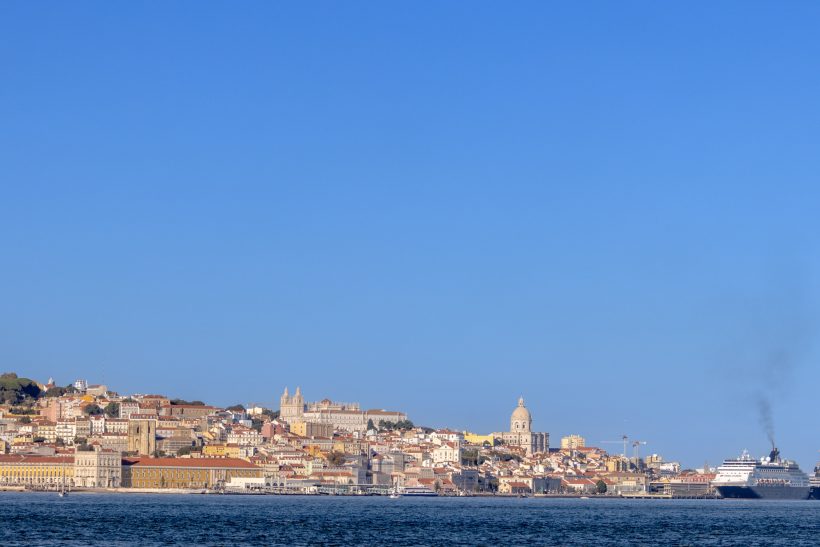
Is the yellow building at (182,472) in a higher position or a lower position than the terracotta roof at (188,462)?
lower

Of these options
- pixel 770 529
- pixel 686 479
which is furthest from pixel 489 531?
pixel 686 479

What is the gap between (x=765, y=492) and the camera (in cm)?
13512

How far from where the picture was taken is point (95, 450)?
12112 cm

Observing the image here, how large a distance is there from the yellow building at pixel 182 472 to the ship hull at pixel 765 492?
1598 inches

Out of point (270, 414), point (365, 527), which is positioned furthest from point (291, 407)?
point (365, 527)

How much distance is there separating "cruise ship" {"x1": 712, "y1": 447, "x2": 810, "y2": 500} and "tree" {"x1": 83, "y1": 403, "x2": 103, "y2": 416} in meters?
59.0

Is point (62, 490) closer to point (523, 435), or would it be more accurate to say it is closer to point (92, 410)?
point (92, 410)

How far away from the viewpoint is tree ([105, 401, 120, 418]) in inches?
6171

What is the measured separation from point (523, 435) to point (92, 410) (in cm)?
5500

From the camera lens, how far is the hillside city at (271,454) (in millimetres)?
122062

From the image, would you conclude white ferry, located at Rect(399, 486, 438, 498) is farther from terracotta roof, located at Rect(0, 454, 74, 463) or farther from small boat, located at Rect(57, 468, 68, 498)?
small boat, located at Rect(57, 468, 68, 498)

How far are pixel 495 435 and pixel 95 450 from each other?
76994 mm

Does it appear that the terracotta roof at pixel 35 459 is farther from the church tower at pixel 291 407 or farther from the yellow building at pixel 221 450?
the church tower at pixel 291 407

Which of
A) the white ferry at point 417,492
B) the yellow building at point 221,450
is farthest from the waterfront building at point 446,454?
the yellow building at point 221,450
